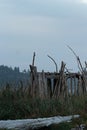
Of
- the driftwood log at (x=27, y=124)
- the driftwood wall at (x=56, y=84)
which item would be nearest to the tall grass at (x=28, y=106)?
the driftwood wall at (x=56, y=84)

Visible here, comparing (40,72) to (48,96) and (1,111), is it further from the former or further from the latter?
(1,111)

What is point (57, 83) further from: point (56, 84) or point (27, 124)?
point (27, 124)

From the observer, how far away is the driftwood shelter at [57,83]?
14.8 metres

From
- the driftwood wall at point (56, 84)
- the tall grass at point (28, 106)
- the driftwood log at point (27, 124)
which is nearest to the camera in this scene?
the driftwood log at point (27, 124)

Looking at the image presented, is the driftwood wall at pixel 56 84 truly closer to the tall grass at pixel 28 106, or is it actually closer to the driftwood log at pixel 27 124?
the tall grass at pixel 28 106

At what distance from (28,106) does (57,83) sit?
84.4 inches

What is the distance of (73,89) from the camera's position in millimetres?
16781

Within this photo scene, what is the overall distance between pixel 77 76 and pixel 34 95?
3005 mm

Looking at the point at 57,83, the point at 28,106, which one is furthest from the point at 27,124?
the point at 57,83

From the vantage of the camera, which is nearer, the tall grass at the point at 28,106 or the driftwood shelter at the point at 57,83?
the tall grass at the point at 28,106

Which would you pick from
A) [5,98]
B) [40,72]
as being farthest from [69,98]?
[5,98]

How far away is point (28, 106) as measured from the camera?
13.8m

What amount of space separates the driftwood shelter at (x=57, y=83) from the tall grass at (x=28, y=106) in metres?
0.37

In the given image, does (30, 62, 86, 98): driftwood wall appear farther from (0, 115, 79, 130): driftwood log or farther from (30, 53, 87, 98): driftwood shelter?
(0, 115, 79, 130): driftwood log
